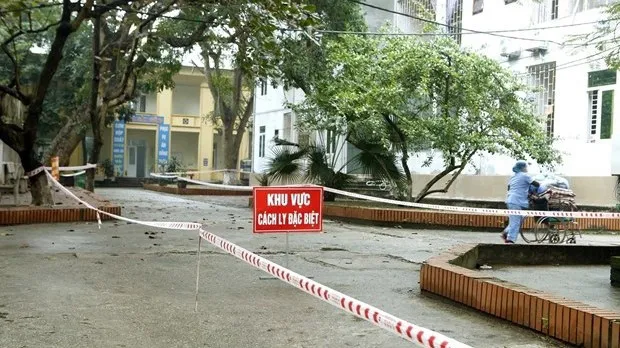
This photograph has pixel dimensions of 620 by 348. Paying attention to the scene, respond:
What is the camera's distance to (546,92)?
772 inches

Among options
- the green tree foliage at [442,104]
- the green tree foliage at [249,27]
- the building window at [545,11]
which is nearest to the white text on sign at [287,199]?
the green tree foliage at [249,27]

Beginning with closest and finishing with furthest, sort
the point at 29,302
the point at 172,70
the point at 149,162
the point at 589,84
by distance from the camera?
the point at 29,302 → the point at 589,84 → the point at 172,70 → the point at 149,162

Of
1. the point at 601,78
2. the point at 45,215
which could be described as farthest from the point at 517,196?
the point at 45,215

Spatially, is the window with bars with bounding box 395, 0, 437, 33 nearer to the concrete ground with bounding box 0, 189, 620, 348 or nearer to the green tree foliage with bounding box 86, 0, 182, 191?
the green tree foliage with bounding box 86, 0, 182, 191

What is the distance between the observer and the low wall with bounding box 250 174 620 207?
56.8ft

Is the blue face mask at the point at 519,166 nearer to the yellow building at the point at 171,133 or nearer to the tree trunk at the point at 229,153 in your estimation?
the tree trunk at the point at 229,153

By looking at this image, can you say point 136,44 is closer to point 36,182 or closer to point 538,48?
point 36,182

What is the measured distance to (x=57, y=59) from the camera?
1274 cm

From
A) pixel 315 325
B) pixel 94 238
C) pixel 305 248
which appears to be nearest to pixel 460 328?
pixel 315 325

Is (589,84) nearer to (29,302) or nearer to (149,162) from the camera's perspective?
(29,302)

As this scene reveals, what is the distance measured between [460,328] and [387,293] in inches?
60.6

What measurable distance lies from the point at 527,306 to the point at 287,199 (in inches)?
110

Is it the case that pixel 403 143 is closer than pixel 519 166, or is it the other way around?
pixel 519 166

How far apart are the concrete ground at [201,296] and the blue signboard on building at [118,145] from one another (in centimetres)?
3342
